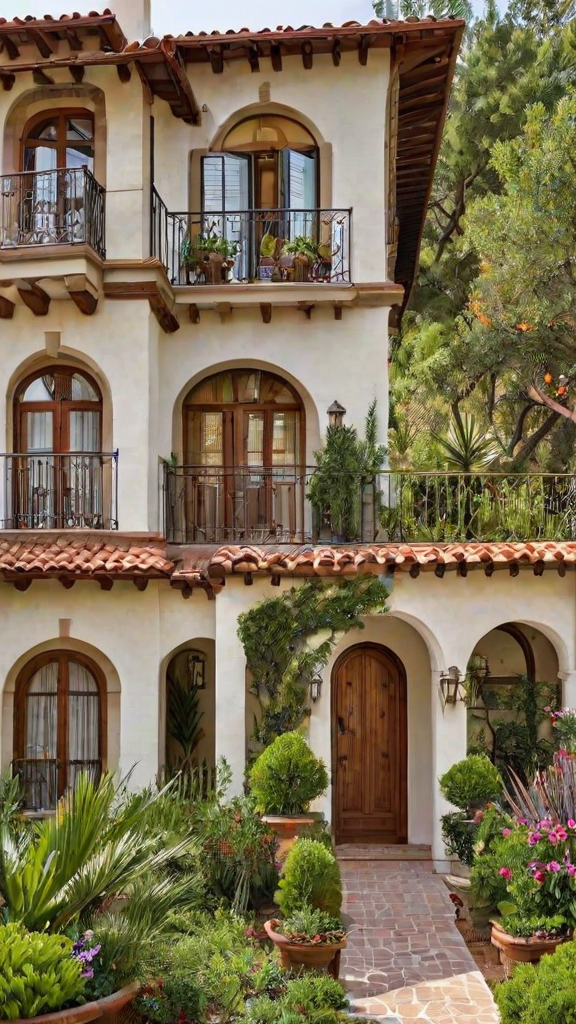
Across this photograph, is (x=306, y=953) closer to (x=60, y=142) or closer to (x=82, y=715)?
(x=82, y=715)

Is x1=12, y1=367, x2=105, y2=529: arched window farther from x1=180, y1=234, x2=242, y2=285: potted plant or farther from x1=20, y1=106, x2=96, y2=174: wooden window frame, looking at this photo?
x1=20, y1=106, x2=96, y2=174: wooden window frame

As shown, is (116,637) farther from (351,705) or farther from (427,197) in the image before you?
(427,197)

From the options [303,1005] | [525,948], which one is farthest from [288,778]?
[303,1005]

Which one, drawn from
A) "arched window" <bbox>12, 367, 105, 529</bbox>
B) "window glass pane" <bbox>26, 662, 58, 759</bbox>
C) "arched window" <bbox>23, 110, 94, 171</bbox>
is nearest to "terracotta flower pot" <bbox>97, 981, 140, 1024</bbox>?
"window glass pane" <bbox>26, 662, 58, 759</bbox>

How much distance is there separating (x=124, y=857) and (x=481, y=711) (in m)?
8.06

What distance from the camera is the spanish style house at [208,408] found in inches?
521

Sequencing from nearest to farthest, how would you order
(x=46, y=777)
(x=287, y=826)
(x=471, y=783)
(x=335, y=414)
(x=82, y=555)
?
(x=287, y=826), (x=471, y=783), (x=82, y=555), (x=46, y=777), (x=335, y=414)

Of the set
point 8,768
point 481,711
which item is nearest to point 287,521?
point 481,711

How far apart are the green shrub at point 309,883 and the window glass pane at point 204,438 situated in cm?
766

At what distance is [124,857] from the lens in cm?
819

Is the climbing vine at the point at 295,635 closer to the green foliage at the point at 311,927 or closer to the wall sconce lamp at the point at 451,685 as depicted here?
the wall sconce lamp at the point at 451,685

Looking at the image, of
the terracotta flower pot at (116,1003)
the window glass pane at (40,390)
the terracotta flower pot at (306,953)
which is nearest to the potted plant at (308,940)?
the terracotta flower pot at (306,953)

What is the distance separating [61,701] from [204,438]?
466 centimetres

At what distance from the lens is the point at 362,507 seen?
14.4 metres
